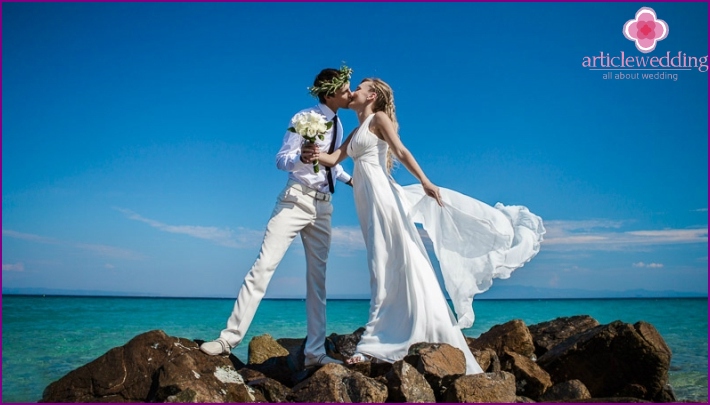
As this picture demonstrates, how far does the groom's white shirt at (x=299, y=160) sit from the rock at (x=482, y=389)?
8.81 feet

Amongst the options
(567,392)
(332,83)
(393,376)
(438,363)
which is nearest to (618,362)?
(567,392)

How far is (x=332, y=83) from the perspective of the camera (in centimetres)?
693

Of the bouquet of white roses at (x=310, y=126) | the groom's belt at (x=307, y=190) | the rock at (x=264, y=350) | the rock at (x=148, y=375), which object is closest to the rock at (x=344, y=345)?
the rock at (x=264, y=350)

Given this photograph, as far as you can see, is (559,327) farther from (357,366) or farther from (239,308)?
(239,308)

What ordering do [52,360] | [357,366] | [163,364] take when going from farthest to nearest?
[52,360] → [357,366] → [163,364]

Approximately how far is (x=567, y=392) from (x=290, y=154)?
384cm

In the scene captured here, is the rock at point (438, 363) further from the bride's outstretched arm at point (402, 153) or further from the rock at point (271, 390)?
the bride's outstretched arm at point (402, 153)

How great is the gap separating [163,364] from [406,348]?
2.48m

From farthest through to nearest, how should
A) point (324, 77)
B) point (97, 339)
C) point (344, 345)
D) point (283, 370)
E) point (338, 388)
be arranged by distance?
point (97, 339) → point (344, 345) → point (283, 370) → point (324, 77) → point (338, 388)

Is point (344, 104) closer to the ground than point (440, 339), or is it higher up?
higher up

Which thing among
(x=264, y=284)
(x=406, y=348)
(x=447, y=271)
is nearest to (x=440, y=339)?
(x=406, y=348)

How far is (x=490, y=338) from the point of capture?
8.06m

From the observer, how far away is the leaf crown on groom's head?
6.93 m

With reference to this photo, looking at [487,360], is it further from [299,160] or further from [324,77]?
[324,77]
